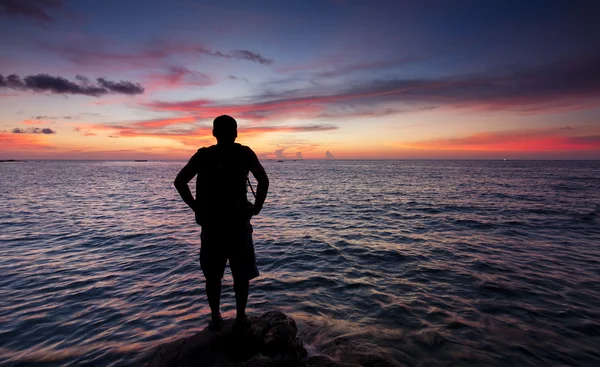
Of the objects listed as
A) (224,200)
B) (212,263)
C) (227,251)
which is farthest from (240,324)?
(224,200)

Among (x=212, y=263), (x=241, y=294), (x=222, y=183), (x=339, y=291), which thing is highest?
(x=222, y=183)

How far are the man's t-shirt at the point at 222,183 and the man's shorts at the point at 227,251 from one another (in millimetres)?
127

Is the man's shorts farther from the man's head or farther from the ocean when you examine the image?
the ocean

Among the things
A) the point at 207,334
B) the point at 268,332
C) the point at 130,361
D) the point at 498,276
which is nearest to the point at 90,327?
the point at 130,361

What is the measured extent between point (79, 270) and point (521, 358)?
12.1 meters

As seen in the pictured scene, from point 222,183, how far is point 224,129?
0.80 meters

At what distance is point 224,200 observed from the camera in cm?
418

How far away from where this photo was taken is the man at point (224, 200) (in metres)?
4.11

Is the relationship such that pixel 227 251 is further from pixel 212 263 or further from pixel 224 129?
pixel 224 129

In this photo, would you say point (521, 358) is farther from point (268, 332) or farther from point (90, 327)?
point (90, 327)

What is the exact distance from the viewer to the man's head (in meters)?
4.21

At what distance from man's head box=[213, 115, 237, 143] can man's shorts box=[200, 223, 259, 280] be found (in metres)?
1.32

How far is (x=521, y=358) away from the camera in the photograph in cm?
506

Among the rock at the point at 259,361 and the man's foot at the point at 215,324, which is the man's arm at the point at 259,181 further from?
the rock at the point at 259,361
